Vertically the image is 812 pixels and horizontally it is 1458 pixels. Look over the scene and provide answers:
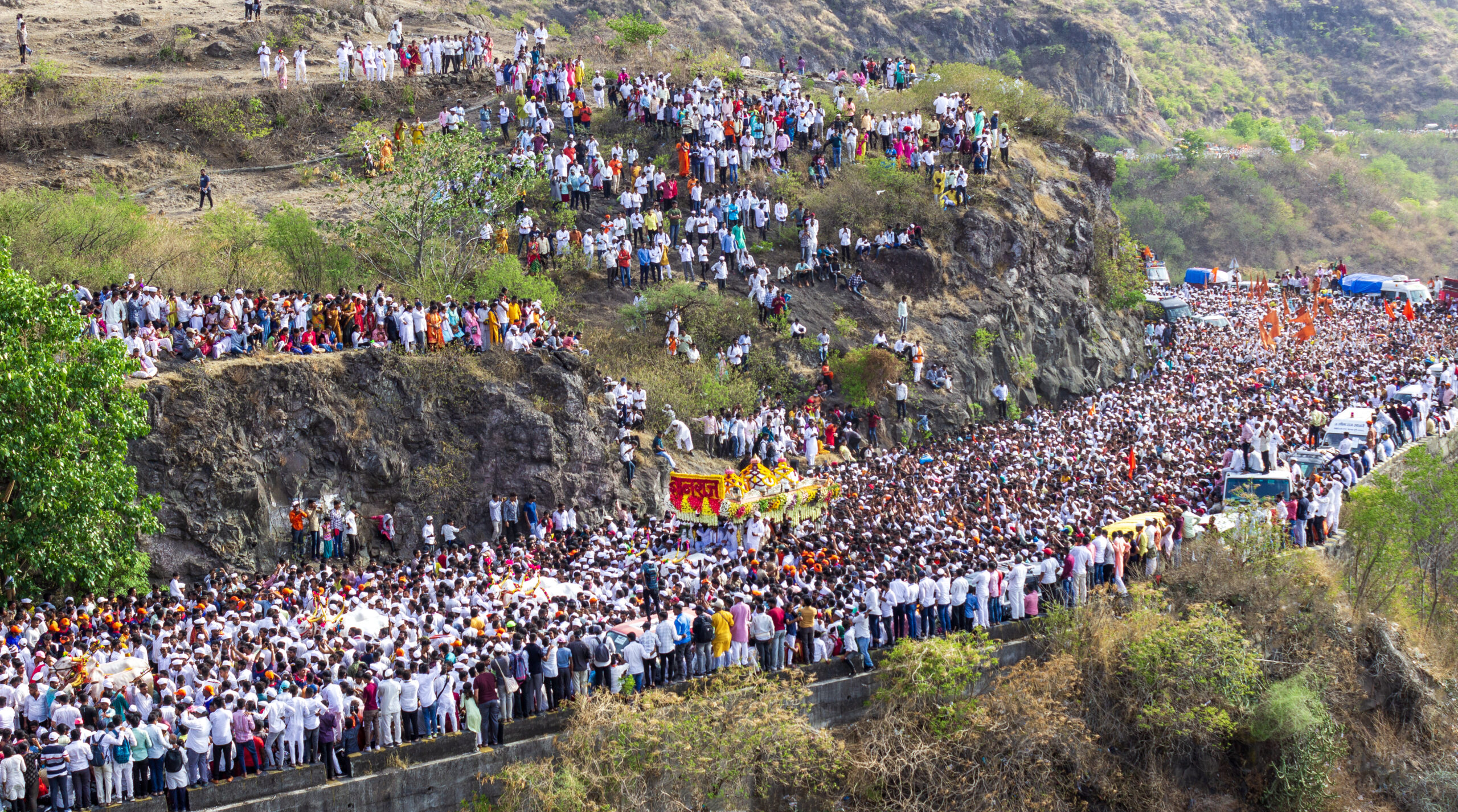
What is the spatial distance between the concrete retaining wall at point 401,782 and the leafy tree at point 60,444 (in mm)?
6239

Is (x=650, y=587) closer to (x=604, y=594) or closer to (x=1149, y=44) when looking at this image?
(x=604, y=594)

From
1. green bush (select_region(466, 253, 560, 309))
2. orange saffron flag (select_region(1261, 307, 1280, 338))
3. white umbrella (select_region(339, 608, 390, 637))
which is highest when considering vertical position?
green bush (select_region(466, 253, 560, 309))

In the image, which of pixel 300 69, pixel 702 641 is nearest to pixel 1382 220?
pixel 300 69

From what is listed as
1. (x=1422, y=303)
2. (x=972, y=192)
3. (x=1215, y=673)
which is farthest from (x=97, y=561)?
(x=1422, y=303)

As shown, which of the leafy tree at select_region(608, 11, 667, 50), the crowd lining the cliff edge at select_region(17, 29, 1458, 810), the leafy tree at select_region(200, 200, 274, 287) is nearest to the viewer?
the crowd lining the cliff edge at select_region(17, 29, 1458, 810)

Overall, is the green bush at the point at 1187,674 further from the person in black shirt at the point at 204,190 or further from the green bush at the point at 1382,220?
the green bush at the point at 1382,220

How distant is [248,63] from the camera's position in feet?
141

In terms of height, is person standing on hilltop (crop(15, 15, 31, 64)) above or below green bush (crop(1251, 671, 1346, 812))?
above

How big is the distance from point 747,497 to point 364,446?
784cm

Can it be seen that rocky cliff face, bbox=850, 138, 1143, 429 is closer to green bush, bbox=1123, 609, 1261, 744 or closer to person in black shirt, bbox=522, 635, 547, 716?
green bush, bbox=1123, 609, 1261, 744

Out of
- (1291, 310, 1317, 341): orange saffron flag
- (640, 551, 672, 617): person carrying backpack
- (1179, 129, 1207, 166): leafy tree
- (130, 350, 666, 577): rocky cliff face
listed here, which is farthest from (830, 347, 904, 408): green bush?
(1179, 129, 1207, 166): leafy tree

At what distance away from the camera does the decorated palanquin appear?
24922 mm

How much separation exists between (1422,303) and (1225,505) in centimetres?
2943

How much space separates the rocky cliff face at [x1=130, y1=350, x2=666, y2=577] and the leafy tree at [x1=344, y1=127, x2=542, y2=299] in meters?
4.75
